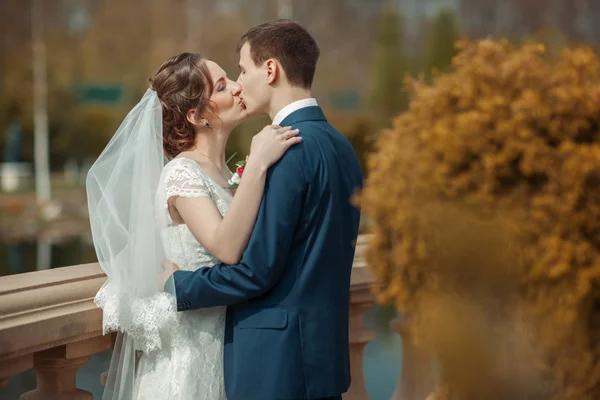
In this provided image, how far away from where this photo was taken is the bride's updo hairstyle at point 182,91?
2.72m

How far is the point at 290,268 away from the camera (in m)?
2.23

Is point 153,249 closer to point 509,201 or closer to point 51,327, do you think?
point 51,327

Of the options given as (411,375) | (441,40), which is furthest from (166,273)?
(441,40)

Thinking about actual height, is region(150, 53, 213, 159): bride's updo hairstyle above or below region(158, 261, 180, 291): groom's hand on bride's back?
above

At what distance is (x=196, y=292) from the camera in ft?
7.43

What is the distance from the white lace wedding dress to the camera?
8.01 feet

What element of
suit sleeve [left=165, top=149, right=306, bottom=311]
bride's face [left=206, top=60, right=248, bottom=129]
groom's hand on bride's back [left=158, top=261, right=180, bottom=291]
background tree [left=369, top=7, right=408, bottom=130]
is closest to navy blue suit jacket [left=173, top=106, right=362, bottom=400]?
suit sleeve [left=165, top=149, right=306, bottom=311]

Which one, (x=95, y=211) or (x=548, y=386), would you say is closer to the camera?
(x=548, y=386)

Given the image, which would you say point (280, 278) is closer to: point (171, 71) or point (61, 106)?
point (171, 71)

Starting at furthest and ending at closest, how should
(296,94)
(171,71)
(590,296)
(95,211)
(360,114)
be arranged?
1. (360,114)
2. (171,71)
3. (95,211)
4. (296,94)
5. (590,296)

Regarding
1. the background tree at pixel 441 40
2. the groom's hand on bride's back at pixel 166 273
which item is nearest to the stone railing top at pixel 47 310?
the groom's hand on bride's back at pixel 166 273

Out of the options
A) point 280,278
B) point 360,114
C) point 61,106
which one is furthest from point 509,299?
point 61,106

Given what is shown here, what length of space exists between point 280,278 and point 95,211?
66 centimetres

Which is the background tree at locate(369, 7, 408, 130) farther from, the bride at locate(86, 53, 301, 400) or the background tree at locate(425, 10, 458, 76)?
the bride at locate(86, 53, 301, 400)
